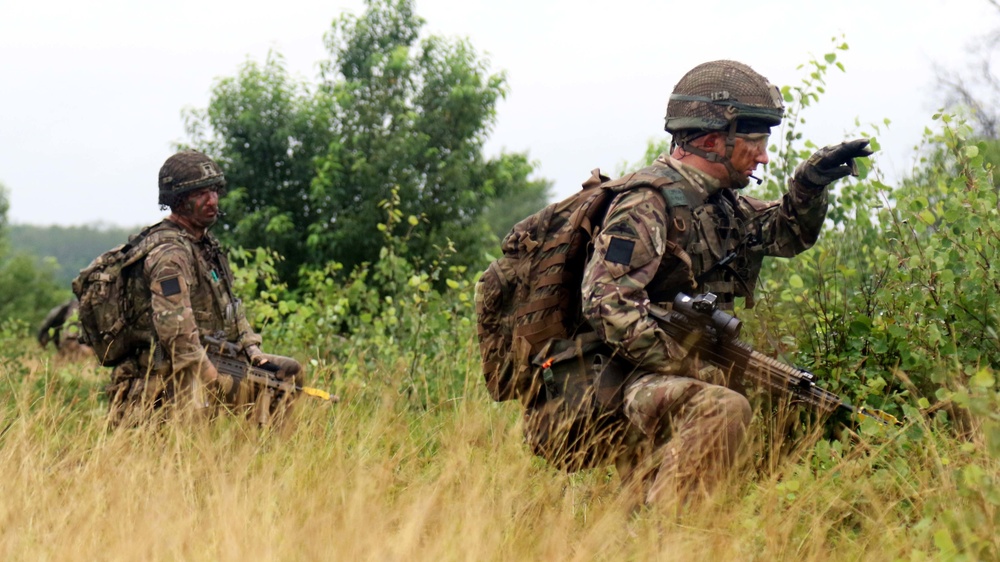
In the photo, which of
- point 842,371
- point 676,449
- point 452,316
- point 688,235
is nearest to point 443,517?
point 676,449

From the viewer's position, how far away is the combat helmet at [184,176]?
626 cm

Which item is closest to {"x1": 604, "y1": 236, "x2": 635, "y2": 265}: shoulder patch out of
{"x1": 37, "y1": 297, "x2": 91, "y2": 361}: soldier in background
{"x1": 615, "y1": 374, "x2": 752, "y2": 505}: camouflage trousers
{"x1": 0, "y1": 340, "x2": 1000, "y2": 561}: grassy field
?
{"x1": 615, "y1": 374, "x2": 752, "y2": 505}: camouflage trousers

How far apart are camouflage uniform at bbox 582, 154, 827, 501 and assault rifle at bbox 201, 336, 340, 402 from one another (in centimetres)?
227

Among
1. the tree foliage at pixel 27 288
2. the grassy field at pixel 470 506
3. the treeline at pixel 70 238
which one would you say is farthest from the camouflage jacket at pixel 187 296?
the treeline at pixel 70 238

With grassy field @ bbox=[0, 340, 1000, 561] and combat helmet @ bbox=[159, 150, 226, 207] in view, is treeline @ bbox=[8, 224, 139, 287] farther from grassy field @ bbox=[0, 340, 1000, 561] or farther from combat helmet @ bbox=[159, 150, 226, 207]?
grassy field @ bbox=[0, 340, 1000, 561]

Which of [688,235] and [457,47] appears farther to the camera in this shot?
[457,47]

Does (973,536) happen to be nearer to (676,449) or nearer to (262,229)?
(676,449)

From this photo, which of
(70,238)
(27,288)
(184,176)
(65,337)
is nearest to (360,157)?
(65,337)

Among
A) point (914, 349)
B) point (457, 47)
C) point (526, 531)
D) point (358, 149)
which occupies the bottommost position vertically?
point (526, 531)

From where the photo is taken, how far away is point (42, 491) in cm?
439

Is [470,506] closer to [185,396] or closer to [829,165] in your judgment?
[829,165]

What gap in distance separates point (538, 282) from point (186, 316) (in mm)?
2230

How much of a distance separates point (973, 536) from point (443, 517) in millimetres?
1616

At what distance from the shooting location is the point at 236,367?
6.31 meters
